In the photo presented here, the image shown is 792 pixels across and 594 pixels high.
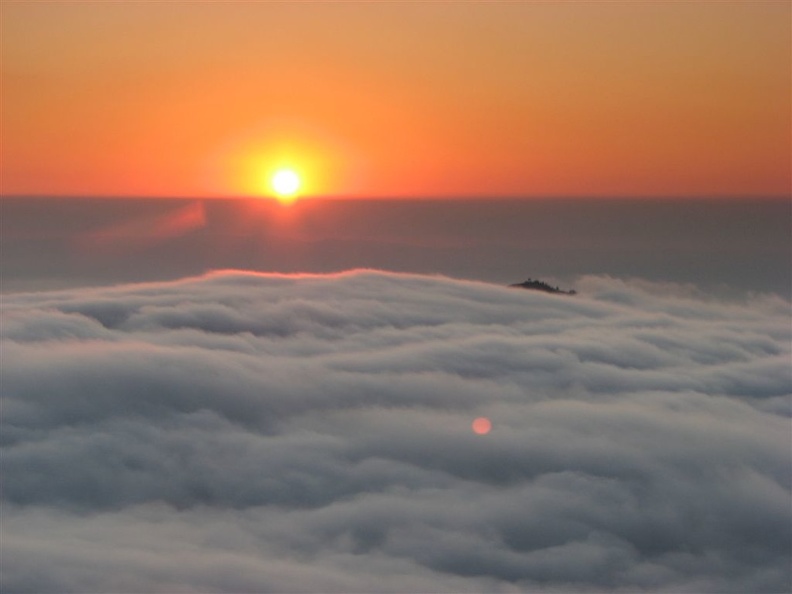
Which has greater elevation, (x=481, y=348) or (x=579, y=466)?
(x=481, y=348)

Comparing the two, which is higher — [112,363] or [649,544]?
[112,363]

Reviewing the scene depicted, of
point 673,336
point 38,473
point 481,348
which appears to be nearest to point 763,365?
point 673,336

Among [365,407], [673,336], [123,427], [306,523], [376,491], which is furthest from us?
[673,336]

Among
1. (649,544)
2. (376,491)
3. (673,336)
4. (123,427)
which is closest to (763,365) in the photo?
(673,336)

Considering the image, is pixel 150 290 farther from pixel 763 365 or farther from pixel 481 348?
pixel 763 365

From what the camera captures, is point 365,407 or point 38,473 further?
point 365,407

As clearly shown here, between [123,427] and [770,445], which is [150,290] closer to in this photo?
[123,427]

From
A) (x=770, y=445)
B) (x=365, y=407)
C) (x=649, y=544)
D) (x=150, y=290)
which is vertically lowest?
(x=649, y=544)

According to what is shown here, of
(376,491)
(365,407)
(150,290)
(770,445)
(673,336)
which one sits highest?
(150,290)

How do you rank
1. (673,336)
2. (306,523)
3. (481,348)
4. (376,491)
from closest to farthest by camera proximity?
(306,523), (376,491), (481,348), (673,336)
